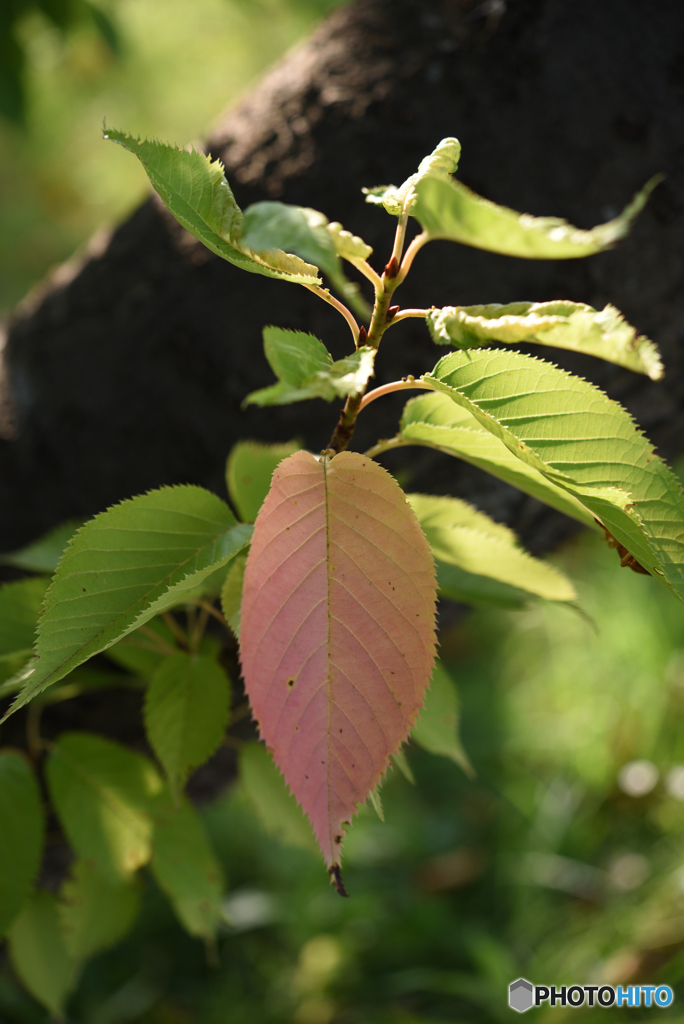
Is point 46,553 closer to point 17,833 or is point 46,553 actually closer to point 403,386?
point 17,833

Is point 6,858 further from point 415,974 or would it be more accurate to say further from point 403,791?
point 403,791

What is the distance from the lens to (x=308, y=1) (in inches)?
75.2

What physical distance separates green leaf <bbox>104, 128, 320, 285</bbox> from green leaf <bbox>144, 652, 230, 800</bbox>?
0.32 meters

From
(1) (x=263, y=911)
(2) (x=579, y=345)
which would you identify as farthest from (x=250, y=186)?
(1) (x=263, y=911)

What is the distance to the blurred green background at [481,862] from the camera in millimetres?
1282

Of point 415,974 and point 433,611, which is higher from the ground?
point 433,611

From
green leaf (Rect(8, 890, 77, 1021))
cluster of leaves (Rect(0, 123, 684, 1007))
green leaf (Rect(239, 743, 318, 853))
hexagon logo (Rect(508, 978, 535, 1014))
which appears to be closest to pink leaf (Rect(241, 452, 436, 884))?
cluster of leaves (Rect(0, 123, 684, 1007))

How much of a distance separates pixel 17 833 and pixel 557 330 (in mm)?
569

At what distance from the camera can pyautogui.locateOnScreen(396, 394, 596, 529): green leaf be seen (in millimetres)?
374

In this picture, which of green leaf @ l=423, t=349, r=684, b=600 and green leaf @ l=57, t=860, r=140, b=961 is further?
green leaf @ l=57, t=860, r=140, b=961

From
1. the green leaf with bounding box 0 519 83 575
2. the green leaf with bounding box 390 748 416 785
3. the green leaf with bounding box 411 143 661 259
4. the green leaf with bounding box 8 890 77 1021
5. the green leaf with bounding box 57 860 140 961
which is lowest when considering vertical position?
the green leaf with bounding box 8 890 77 1021

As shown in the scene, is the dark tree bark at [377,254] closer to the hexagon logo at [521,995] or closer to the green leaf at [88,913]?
the green leaf at [88,913]

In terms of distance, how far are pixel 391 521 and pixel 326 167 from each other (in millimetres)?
438

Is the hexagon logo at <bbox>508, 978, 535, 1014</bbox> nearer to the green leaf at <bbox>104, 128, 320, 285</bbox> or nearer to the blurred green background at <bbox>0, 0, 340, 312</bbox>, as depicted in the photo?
the green leaf at <bbox>104, 128, 320, 285</bbox>
